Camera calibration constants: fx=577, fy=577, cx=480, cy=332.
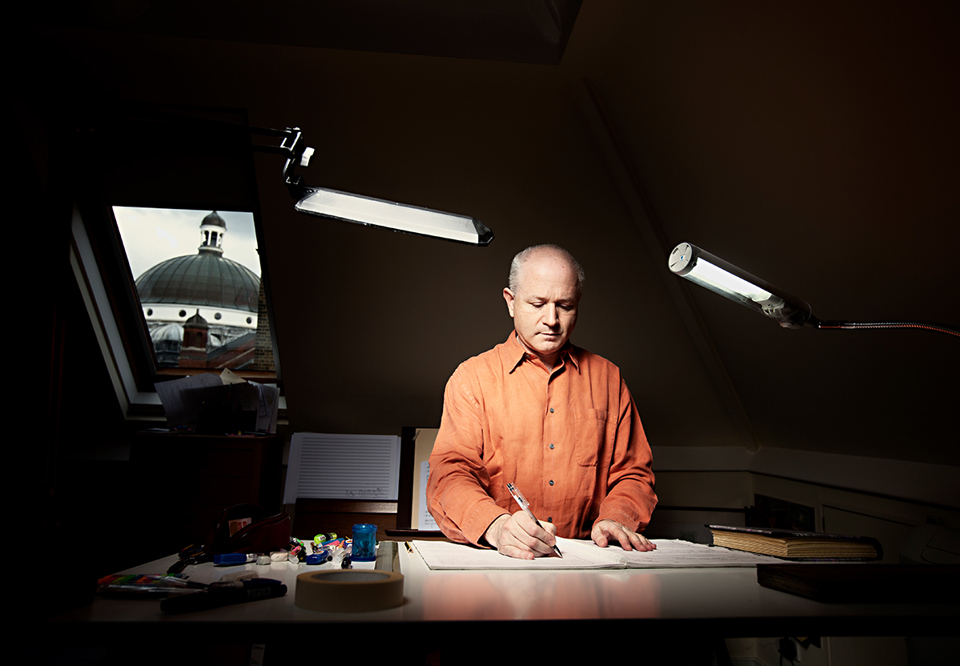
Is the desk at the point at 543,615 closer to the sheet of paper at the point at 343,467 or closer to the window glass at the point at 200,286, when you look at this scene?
the sheet of paper at the point at 343,467

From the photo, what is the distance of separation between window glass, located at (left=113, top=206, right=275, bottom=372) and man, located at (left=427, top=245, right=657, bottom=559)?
2133mm

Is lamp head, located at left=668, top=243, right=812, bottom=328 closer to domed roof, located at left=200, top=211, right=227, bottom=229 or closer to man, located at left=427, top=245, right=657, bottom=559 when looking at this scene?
man, located at left=427, top=245, right=657, bottom=559

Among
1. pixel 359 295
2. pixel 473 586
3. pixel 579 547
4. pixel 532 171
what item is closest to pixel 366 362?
pixel 359 295

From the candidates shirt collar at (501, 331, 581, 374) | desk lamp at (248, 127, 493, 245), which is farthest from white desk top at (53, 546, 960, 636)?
shirt collar at (501, 331, 581, 374)

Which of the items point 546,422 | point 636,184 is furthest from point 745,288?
point 636,184

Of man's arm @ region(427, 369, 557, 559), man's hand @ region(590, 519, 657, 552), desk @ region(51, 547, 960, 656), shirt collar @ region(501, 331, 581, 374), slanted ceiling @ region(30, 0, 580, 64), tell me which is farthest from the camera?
slanted ceiling @ region(30, 0, 580, 64)

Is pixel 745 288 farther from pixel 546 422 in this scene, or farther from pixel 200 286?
pixel 200 286

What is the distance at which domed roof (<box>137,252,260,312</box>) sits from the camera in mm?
3547

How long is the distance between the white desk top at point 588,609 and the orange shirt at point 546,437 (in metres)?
0.75

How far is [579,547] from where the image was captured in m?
1.39

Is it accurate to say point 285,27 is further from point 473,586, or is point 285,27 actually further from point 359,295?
point 473,586

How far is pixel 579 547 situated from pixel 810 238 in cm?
130

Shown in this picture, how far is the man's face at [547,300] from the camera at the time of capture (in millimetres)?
1841

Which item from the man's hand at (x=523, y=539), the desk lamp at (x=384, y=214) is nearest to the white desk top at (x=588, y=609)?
the man's hand at (x=523, y=539)
